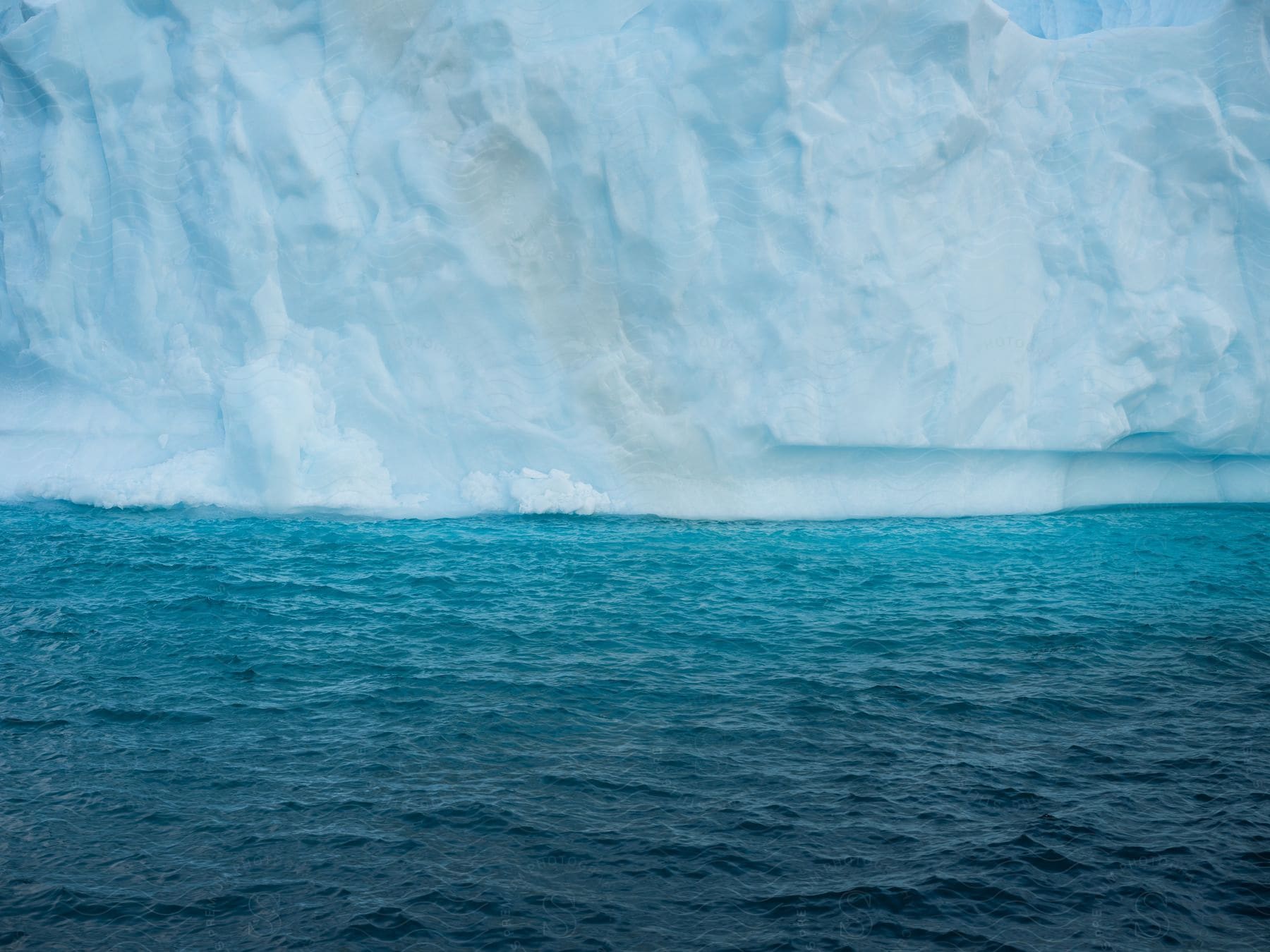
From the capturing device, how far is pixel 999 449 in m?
12.8

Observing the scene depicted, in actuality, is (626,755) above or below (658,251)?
below

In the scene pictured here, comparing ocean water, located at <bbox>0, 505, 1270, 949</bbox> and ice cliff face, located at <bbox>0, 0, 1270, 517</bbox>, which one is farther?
ice cliff face, located at <bbox>0, 0, 1270, 517</bbox>

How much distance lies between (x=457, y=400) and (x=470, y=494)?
1.18 meters

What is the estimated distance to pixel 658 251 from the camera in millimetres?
12273

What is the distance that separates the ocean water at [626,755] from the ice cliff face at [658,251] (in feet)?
9.09

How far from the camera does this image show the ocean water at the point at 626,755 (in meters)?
4.43

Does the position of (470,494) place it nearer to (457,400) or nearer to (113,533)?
(457,400)

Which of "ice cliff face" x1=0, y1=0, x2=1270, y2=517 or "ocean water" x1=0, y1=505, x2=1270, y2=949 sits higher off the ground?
"ice cliff face" x1=0, y1=0, x2=1270, y2=517

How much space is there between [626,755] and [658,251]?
25.4ft

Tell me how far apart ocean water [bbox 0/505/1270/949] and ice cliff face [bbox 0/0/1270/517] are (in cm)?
277

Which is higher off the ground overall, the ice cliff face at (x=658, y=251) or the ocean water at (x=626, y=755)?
the ice cliff face at (x=658, y=251)

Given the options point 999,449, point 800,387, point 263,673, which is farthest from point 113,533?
point 999,449

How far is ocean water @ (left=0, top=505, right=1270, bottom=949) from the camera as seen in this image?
4426mm

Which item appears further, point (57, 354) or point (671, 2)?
point (57, 354)
